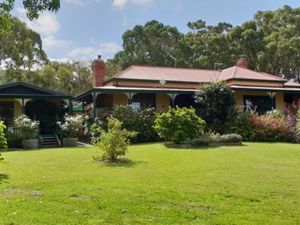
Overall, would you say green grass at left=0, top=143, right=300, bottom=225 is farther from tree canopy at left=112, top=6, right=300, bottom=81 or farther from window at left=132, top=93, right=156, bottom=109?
tree canopy at left=112, top=6, right=300, bottom=81

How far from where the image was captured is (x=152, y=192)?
28.2 ft

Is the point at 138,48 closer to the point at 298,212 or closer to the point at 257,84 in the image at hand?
the point at 257,84

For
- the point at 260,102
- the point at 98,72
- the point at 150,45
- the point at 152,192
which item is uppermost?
the point at 150,45

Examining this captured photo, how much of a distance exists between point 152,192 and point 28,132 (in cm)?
1502

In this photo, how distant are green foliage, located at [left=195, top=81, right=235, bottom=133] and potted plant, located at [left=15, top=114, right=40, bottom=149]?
985 centimetres

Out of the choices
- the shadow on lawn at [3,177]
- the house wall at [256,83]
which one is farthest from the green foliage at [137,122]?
the shadow on lawn at [3,177]

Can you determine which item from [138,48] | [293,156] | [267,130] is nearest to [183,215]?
[293,156]

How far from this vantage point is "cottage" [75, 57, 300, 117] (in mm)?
28438

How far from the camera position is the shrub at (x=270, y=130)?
23.6 m

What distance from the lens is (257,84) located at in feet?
104

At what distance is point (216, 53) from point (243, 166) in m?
36.3

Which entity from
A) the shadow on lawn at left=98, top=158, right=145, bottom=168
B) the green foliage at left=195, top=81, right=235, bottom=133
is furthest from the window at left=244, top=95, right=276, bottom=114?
the shadow on lawn at left=98, top=158, right=145, bottom=168

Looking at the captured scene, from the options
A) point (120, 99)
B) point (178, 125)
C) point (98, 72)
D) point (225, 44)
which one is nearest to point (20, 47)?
A: point (98, 72)

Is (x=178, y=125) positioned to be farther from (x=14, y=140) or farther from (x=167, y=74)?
(x=167, y=74)
